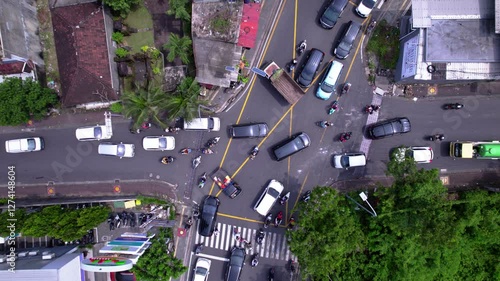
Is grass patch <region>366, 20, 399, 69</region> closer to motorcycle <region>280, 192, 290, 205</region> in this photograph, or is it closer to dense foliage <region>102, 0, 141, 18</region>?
motorcycle <region>280, 192, 290, 205</region>

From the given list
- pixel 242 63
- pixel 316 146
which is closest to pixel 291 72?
pixel 242 63

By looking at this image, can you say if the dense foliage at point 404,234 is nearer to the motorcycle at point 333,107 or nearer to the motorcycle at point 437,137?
the motorcycle at point 437,137

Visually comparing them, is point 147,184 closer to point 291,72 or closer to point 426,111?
point 291,72

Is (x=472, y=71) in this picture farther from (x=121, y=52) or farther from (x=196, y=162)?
(x=121, y=52)

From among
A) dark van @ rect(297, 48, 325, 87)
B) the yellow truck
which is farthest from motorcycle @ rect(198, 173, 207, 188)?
the yellow truck

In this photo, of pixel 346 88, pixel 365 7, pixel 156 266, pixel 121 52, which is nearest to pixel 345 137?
pixel 346 88

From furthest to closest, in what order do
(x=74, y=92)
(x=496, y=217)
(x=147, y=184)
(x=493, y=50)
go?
(x=147, y=184) → (x=74, y=92) → (x=496, y=217) → (x=493, y=50)

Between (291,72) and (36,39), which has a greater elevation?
(36,39)
